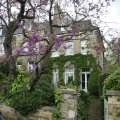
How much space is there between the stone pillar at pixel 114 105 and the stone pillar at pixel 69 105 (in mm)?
2126

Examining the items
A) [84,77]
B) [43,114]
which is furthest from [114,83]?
[84,77]

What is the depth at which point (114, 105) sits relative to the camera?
8.61 meters

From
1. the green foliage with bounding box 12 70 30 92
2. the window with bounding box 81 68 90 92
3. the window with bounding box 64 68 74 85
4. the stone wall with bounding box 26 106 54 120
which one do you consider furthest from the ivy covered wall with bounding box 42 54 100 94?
the stone wall with bounding box 26 106 54 120

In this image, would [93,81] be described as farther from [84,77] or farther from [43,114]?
[43,114]

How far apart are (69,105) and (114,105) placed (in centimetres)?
236

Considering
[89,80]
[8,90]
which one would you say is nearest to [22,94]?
[8,90]

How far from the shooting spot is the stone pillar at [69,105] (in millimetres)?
10523

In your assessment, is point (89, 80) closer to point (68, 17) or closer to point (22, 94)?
point (68, 17)

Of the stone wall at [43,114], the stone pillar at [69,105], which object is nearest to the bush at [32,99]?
the stone wall at [43,114]

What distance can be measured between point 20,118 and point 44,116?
38.2 inches

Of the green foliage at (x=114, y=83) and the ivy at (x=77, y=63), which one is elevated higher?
the ivy at (x=77, y=63)

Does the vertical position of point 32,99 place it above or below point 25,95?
below

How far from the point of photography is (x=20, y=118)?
11266 mm

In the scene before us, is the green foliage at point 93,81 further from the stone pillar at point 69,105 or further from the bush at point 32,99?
the stone pillar at point 69,105
